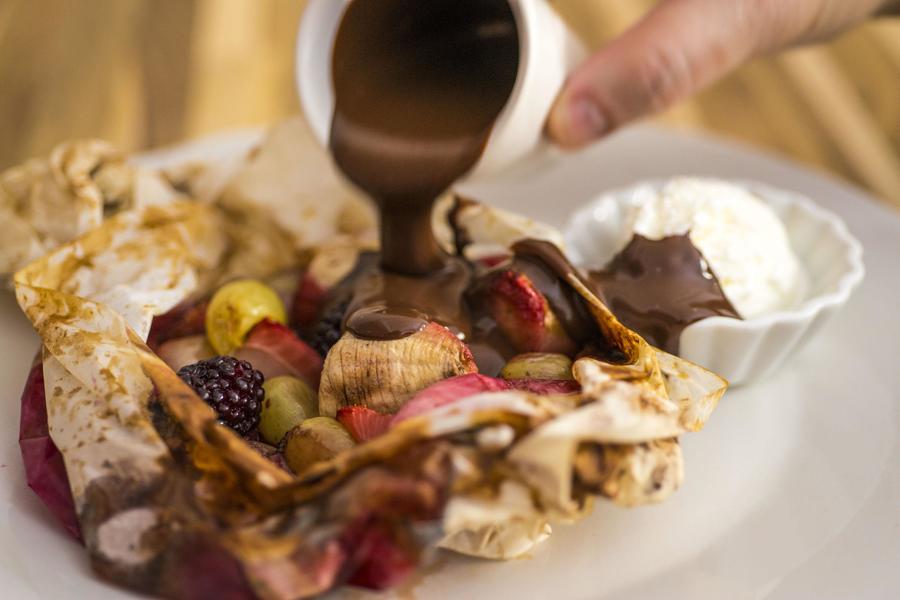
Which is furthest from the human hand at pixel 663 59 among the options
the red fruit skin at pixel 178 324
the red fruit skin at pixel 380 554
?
the red fruit skin at pixel 380 554

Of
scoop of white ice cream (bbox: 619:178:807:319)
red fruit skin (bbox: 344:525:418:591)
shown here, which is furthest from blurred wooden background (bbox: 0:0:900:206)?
red fruit skin (bbox: 344:525:418:591)

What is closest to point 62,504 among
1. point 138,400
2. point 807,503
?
point 138,400

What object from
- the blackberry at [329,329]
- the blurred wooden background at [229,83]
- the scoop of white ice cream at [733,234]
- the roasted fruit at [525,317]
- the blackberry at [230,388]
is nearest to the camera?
the blackberry at [230,388]

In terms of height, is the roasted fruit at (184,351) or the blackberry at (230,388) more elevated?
the blackberry at (230,388)

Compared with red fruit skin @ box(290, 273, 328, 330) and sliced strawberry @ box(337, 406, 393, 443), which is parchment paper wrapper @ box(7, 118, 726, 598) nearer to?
sliced strawberry @ box(337, 406, 393, 443)

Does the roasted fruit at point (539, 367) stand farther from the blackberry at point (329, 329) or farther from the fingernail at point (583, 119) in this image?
the fingernail at point (583, 119)

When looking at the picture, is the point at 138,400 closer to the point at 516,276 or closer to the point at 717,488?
the point at 516,276
